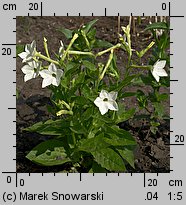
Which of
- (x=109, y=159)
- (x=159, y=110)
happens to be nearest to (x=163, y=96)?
(x=159, y=110)

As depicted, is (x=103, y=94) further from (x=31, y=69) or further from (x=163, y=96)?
(x=163, y=96)

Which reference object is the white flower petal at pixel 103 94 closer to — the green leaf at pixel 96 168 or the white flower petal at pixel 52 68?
the white flower petal at pixel 52 68

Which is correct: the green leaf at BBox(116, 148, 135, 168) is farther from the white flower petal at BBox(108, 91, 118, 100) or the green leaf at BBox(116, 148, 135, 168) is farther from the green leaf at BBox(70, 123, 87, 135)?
the white flower petal at BBox(108, 91, 118, 100)

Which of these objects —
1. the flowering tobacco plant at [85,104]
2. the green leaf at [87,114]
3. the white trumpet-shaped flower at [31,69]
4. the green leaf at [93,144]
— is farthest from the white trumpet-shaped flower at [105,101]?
the white trumpet-shaped flower at [31,69]

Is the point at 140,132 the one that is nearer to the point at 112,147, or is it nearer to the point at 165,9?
the point at 112,147

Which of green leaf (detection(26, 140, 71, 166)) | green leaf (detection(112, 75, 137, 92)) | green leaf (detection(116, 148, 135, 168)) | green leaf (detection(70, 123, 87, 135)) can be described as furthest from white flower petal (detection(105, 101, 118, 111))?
green leaf (detection(26, 140, 71, 166))
